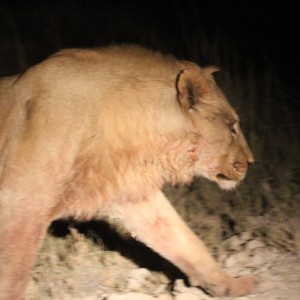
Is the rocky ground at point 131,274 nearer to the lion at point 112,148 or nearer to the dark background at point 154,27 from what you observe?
the lion at point 112,148

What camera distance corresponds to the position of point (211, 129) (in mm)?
2900

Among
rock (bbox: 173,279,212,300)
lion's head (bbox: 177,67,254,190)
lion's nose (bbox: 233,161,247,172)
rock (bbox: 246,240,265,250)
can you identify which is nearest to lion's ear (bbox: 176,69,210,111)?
lion's head (bbox: 177,67,254,190)

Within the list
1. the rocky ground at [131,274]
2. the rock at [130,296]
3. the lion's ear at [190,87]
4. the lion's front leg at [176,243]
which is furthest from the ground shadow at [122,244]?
the lion's ear at [190,87]

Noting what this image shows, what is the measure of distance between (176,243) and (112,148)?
26.5 inches

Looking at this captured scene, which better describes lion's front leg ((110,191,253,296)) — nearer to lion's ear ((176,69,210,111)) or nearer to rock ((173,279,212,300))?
rock ((173,279,212,300))

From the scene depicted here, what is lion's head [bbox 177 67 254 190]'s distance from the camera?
9.21ft

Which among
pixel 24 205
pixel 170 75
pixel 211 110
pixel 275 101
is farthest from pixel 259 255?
pixel 275 101

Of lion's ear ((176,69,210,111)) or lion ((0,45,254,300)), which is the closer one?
lion ((0,45,254,300))

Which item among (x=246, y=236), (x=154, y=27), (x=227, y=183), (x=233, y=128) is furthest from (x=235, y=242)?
(x=154, y=27)

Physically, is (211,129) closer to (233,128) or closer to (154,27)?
(233,128)

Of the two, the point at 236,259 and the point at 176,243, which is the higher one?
the point at 176,243

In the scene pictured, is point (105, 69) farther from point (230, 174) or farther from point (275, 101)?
point (275, 101)

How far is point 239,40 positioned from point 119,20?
2821 mm

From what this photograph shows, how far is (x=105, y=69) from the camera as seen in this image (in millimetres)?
2744
